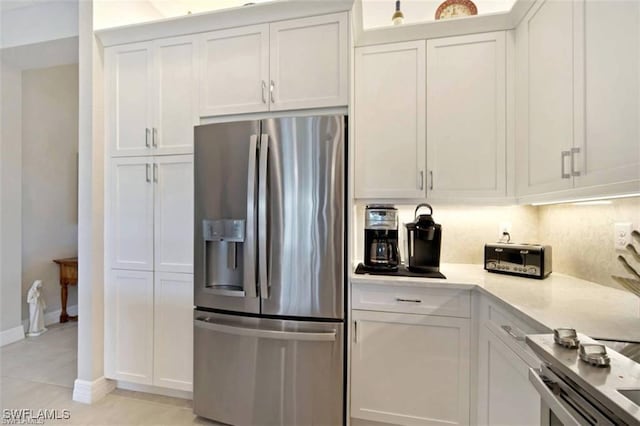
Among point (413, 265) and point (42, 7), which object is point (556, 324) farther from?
point (42, 7)

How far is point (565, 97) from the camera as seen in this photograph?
132cm

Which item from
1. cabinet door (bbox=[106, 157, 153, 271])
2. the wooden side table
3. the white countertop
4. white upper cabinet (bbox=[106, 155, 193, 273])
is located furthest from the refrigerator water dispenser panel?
the wooden side table

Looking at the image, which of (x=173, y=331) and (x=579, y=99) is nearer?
(x=579, y=99)

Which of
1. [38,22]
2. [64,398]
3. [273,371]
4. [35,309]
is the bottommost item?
[64,398]

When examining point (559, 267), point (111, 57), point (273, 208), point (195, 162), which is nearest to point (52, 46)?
point (111, 57)

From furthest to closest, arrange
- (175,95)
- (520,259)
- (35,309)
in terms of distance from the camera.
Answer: (35,309), (175,95), (520,259)

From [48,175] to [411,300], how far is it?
4184 mm

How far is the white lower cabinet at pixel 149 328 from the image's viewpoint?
1933 mm

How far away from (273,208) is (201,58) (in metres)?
1.12

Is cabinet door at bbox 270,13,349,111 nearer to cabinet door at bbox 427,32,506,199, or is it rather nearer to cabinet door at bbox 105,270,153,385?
cabinet door at bbox 427,32,506,199

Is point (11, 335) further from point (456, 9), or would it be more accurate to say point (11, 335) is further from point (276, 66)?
point (456, 9)

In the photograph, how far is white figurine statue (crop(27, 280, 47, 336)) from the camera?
10.0 ft

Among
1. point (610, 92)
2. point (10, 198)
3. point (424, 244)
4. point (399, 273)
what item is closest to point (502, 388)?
point (399, 273)

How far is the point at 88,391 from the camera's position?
1.97 meters
